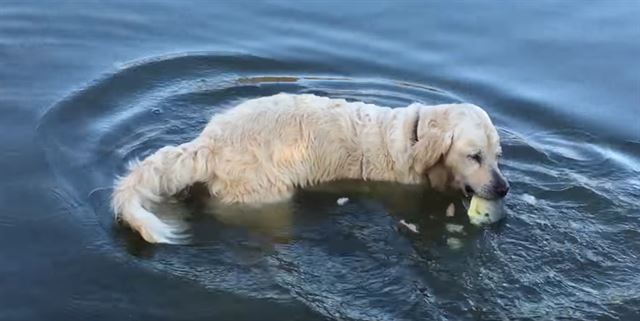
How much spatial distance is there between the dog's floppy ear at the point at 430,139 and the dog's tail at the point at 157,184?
163 cm

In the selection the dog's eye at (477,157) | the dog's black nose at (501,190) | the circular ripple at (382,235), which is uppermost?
the dog's eye at (477,157)

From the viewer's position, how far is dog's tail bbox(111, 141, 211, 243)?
6102mm

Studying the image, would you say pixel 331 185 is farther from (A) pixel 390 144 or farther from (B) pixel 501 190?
(B) pixel 501 190

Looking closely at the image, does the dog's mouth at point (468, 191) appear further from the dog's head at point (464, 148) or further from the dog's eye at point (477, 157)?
the dog's eye at point (477, 157)

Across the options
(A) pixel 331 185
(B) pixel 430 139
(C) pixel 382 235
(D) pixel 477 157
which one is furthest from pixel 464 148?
(A) pixel 331 185

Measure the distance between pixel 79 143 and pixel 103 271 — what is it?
1911 millimetres

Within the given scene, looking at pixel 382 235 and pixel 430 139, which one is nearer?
pixel 382 235

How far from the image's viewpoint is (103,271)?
579 cm

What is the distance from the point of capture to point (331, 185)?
7.21 meters

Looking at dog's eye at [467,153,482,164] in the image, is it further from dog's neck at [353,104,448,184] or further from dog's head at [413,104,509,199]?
dog's neck at [353,104,448,184]

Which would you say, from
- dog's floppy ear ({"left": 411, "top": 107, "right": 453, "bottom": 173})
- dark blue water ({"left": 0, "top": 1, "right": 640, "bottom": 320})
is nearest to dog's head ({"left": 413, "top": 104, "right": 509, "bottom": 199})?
dog's floppy ear ({"left": 411, "top": 107, "right": 453, "bottom": 173})

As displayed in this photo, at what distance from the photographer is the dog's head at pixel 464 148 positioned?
689 cm

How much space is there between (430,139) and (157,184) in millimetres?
2103

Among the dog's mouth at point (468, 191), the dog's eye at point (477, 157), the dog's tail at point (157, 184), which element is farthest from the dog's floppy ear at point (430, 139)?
the dog's tail at point (157, 184)
